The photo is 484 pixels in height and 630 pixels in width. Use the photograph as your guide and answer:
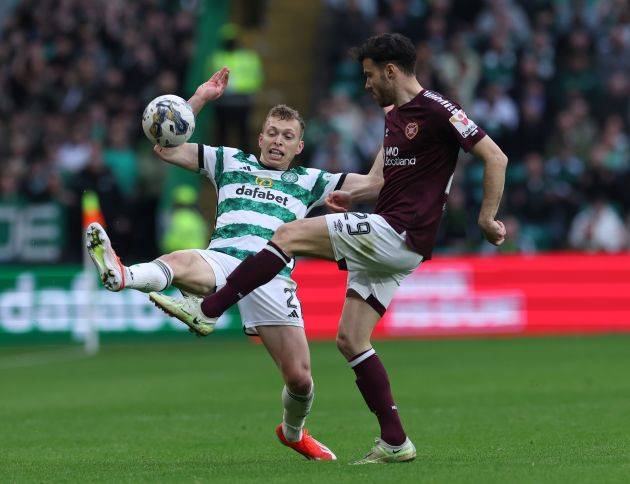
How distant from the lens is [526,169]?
21.1 m

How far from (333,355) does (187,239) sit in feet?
12.7

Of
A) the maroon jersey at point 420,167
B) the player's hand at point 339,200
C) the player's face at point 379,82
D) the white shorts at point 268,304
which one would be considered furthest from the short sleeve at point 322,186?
the player's face at point 379,82

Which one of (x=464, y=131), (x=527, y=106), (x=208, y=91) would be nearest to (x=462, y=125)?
(x=464, y=131)

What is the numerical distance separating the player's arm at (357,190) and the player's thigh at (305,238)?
1.90 feet

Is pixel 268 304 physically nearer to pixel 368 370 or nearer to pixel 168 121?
pixel 368 370

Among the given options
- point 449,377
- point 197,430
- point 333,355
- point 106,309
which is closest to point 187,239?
point 106,309

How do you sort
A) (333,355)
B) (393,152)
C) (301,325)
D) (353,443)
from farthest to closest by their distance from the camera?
(333,355)
(353,443)
(301,325)
(393,152)

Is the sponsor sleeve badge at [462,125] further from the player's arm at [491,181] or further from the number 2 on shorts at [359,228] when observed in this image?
the number 2 on shorts at [359,228]

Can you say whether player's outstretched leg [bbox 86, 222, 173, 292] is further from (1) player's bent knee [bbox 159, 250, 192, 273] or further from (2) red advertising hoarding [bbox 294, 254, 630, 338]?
(2) red advertising hoarding [bbox 294, 254, 630, 338]

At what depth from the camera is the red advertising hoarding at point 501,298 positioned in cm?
2006

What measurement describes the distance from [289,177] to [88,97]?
54.2ft

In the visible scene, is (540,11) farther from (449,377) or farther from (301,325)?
(301,325)

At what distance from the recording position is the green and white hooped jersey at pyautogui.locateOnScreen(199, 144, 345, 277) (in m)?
8.84

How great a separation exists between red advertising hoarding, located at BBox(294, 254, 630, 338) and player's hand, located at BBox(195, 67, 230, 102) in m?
10.9
